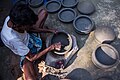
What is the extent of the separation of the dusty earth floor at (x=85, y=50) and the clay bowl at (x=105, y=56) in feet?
0.43

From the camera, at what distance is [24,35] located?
10.3 feet

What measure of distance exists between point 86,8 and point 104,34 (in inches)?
25.3

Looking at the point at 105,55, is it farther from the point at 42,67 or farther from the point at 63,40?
the point at 42,67

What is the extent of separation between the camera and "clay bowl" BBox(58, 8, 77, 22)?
13.0 feet

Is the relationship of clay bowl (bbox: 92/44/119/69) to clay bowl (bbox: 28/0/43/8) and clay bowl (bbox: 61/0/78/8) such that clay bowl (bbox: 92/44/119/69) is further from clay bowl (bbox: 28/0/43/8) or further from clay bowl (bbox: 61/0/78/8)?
clay bowl (bbox: 28/0/43/8)

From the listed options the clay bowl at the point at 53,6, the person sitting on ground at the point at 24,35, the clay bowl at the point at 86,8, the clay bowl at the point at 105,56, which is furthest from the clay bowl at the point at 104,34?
the clay bowl at the point at 53,6

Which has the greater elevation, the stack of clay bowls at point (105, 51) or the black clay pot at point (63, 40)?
the black clay pot at point (63, 40)

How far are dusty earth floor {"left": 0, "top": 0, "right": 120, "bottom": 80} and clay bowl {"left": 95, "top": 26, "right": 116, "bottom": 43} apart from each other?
131 mm

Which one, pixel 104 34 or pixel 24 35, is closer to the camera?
pixel 24 35

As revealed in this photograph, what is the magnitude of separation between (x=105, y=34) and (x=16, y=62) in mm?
1508

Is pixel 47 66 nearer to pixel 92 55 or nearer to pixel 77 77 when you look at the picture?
pixel 77 77

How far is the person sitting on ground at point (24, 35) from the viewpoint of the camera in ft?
8.79

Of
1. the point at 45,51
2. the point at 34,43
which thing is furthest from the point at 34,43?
the point at 45,51

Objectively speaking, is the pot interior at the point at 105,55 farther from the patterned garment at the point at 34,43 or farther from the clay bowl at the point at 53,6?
the clay bowl at the point at 53,6
